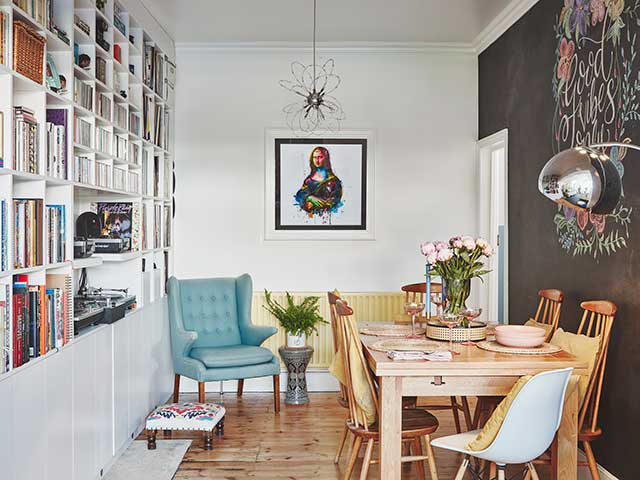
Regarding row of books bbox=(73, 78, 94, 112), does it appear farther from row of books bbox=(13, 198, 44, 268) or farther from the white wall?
the white wall

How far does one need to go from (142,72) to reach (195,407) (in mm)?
2318

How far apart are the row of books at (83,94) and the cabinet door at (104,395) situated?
4.01 ft

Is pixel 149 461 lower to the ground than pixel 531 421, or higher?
lower

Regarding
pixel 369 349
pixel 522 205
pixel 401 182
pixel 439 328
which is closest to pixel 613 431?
pixel 439 328

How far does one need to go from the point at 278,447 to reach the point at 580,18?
10.3 feet

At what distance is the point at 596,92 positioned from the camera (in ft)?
12.3

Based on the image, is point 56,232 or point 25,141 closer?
point 25,141

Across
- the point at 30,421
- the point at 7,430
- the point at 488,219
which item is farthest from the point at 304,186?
the point at 7,430

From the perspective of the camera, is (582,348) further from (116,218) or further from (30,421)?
(116,218)

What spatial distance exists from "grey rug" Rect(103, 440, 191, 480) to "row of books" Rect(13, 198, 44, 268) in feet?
5.01

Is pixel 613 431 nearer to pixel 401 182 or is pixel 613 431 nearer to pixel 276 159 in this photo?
pixel 401 182

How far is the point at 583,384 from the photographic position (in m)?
3.19

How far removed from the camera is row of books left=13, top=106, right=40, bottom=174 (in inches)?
112

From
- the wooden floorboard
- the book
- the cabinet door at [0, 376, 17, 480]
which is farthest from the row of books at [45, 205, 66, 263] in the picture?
the wooden floorboard
